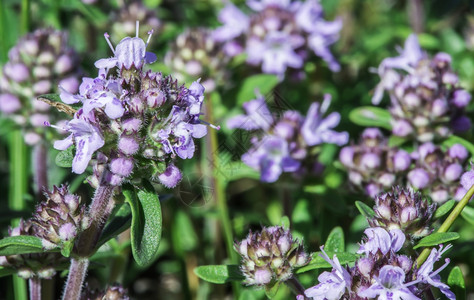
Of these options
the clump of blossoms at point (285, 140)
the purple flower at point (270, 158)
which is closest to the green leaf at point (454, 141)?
the clump of blossoms at point (285, 140)

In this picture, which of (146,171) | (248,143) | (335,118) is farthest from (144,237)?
(335,118)

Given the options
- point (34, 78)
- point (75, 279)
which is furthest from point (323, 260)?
point (34, 78)

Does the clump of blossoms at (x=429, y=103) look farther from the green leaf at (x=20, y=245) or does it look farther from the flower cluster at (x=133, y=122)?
the green leaf at (x=20, y=245)

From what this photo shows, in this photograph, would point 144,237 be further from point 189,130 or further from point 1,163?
point 1,163

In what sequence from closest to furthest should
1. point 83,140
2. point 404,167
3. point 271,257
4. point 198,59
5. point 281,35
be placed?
point 83,140, point 271,257, point 404,167, point 198,59, point 281,35

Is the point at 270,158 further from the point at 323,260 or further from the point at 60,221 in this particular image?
the point at 60,221

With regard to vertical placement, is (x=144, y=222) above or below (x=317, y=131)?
below

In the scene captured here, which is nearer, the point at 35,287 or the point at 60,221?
the point at 60,221
